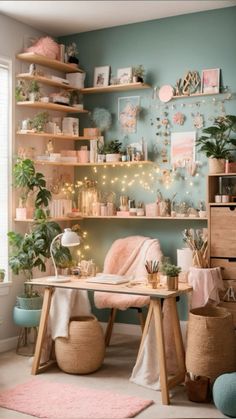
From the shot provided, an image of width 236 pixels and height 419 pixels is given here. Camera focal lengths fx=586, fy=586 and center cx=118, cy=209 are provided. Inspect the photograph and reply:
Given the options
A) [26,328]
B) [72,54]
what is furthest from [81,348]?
[72,54]

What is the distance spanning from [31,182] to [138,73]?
55.4 inches

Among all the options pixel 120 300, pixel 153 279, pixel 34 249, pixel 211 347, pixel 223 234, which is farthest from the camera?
pixel 34 249

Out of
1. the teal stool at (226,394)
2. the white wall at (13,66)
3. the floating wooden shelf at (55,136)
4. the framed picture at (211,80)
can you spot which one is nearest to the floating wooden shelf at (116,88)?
the floating wooden shelf at (55,136)

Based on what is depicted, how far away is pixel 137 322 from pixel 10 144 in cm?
201

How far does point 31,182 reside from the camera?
4.93 m

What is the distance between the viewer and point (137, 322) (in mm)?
5488

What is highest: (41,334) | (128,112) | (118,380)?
(128,112)

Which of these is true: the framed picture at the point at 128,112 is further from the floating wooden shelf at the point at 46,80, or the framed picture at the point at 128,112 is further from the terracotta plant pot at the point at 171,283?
the terracotta plant pot at the point at 171,283

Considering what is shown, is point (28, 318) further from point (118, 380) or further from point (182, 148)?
point (182, 148)

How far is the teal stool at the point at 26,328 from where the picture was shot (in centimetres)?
476

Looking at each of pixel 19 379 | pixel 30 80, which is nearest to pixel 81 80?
pixel 30 80

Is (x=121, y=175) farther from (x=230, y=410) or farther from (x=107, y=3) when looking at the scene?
(x=230, y=410)

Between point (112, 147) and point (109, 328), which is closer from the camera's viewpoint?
point (109, 328)

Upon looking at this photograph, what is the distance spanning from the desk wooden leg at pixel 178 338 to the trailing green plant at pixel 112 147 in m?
1.78
